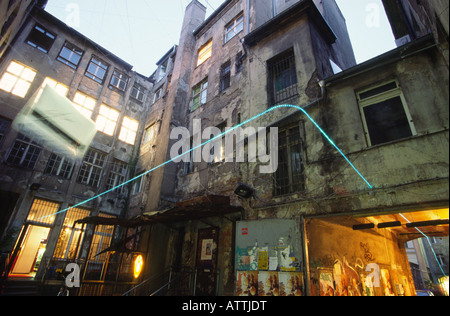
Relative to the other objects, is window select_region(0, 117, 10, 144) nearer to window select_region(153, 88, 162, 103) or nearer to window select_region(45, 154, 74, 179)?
window select_region(45, 154, 74, 179)

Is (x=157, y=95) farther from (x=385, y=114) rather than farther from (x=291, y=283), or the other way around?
(x=291, y=283)

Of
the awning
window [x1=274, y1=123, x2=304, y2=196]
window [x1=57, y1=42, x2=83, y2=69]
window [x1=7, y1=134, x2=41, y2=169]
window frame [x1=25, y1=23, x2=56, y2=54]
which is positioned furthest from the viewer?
window [x1=57, y1=42, x2=83, y2=69]

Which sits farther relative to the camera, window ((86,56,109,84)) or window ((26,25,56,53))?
window ((86,56,109,84))

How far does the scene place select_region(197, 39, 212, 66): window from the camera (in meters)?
15.5

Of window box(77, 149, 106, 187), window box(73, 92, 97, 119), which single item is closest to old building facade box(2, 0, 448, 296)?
window box(77, 149, 106, 187)

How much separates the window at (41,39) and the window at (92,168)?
8.15m

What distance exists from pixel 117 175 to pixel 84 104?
600 cm

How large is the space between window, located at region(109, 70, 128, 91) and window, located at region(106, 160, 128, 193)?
689 centimetres

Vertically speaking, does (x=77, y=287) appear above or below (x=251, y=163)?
below

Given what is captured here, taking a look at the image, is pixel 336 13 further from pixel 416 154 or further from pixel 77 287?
pixel 77 287

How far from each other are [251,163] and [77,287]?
8.75 meters
